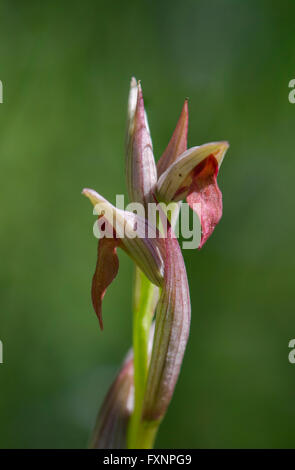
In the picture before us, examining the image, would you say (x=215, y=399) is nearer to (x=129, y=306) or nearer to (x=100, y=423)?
(x=129, y=306)

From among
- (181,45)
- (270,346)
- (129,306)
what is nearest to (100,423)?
(129,306)

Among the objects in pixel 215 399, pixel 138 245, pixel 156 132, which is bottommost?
pixel 215 399

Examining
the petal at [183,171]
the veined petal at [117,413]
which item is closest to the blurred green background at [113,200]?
the veined petal at [117,413]

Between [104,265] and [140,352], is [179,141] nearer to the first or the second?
[104,265]

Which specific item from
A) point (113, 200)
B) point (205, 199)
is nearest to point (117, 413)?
point (205, 199)

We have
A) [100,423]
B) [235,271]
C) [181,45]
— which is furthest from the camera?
[181,45]

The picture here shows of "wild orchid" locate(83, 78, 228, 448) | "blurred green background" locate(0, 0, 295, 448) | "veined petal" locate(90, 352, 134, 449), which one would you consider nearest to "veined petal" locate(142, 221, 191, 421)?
"wild orchid" locate(83, 78, 228, 448)
